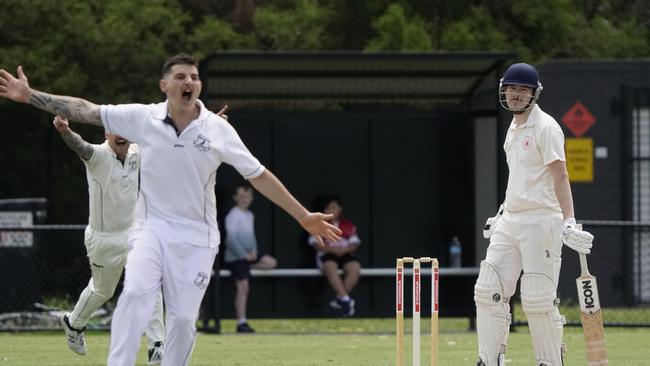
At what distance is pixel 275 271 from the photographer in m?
18.6

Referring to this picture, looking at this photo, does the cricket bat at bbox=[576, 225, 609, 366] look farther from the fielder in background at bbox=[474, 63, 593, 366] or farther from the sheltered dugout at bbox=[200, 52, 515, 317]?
the sheltered dugout at bbox=[200, 52, 515, 317]

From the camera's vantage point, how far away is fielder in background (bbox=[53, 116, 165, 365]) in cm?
1346

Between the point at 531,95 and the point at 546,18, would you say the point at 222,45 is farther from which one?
the point at 531,95

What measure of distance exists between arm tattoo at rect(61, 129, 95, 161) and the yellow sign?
29.2 ft

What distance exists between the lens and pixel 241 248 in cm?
1809

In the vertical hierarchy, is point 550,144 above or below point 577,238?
above

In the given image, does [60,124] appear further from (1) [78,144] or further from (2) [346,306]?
(2) [346,306]

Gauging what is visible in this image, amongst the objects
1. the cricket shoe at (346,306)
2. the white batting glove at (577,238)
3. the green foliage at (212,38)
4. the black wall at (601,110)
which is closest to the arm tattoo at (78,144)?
the white batting glove at (577,238)

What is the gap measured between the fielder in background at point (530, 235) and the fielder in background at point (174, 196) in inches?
73.0

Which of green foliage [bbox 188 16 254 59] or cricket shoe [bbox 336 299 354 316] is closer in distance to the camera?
cricket shoe [bbox 336 299 354 316]

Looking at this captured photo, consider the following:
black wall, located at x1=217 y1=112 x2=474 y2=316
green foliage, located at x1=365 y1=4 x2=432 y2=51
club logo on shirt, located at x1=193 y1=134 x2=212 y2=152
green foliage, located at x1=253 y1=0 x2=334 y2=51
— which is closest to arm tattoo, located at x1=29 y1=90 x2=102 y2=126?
club logo on shirt, located at x1=193 y1=134 x2=212 y2=152

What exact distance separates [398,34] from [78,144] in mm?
11384

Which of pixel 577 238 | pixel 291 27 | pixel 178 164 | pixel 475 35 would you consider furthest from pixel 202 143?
pixel 475 35

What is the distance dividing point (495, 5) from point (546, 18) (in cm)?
95
